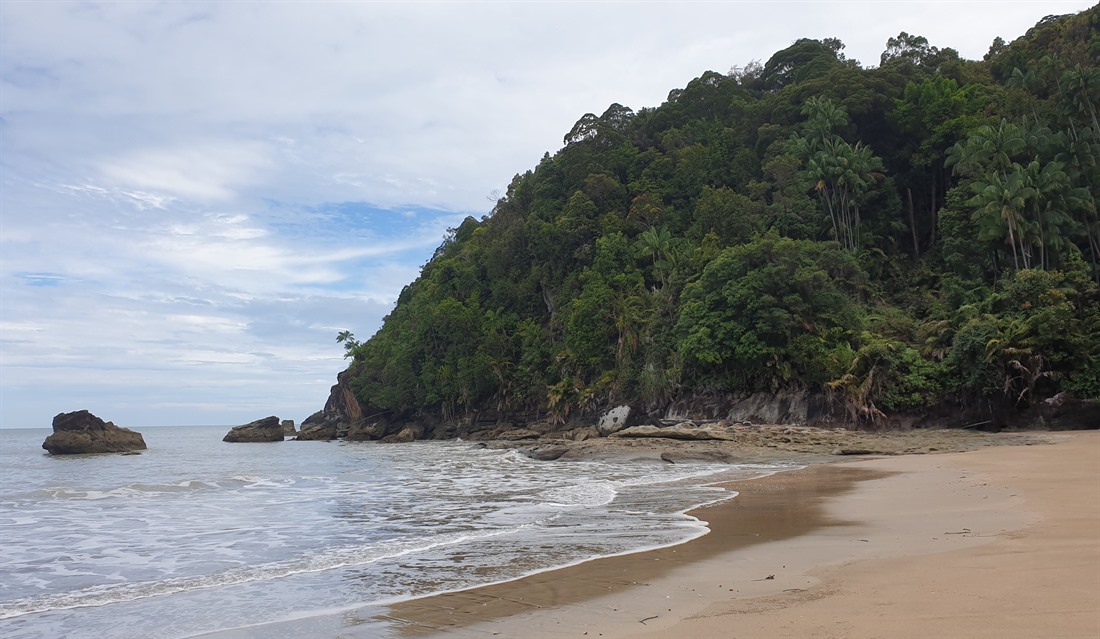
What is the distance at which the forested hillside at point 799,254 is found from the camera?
29828 mm

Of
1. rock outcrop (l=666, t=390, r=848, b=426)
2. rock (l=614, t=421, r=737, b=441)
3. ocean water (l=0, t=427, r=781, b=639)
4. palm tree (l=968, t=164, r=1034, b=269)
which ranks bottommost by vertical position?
ocean water (l=0, t=427, r=781, b=639)

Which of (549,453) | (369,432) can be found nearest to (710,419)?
(549,453)

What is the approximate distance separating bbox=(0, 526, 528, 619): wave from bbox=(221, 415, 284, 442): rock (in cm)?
6074

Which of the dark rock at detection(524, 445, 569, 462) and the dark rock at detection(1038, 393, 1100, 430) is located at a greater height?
the dark rock at detection(1038, 393, 1100, 430)

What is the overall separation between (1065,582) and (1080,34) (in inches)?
2049

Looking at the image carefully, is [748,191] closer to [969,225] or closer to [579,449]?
[969,225]

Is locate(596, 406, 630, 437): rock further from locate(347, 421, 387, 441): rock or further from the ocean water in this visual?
locate(347, 421, 387, 441): rock

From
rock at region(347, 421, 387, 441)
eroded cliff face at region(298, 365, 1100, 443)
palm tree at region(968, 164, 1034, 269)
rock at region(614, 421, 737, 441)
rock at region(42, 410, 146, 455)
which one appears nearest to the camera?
eroded cliff face at region(298, 365, 1100, 443)

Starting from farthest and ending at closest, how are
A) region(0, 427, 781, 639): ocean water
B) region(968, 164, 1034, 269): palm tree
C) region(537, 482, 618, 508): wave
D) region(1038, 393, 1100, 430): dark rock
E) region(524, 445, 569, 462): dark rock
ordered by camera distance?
region(968, 164, 1034, 269): palm tree → region(524, 445, 569, 462): dark rock → region(1038, 393, 1100, 430): dark rock → region(537, 482, 618, 508): wave → region(0, 427, 781, 639): ocean water

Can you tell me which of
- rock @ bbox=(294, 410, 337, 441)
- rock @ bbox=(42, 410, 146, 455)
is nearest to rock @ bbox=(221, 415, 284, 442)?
rock @ bbox=(294, 410, 337, 441)

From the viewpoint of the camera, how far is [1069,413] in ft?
83.1

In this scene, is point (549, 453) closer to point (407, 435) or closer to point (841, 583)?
point (841, 583)

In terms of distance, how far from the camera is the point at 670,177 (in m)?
53.6

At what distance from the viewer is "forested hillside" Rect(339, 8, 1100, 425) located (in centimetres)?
2983
